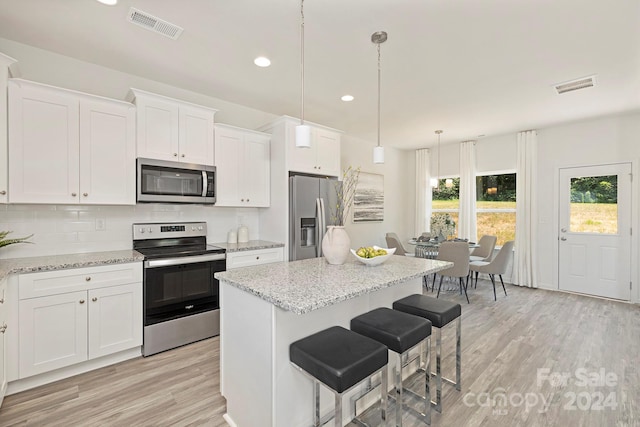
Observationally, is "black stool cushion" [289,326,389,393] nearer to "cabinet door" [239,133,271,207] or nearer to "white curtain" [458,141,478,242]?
"cabinet door" [239,133,271,207]

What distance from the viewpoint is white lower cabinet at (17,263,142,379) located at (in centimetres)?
220

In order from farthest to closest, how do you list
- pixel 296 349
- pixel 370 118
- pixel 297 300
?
pixel 370 118, pixel 296 349, pixel 297 300

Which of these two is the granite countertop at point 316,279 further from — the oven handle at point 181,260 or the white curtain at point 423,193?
the white curtain at point 423,193

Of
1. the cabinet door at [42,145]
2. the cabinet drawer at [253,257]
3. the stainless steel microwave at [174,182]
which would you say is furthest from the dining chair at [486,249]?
the cabinet door at [42,145]

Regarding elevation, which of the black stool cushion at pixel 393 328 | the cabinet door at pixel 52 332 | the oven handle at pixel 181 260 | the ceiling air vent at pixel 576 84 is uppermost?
the ceiling air vent at pixel 576 84

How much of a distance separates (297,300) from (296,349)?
0.35 metres

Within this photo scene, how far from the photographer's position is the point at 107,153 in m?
2.71

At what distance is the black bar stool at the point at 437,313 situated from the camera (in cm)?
200

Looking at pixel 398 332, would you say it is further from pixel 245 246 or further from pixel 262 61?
pixel 262 61

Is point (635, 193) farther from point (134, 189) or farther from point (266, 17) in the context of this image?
point (134, 189)

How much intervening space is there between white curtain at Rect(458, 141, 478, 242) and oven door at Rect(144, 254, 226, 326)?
4.74 meters

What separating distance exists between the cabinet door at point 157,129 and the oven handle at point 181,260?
104cm

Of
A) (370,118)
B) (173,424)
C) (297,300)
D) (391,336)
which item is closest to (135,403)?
(173,424)

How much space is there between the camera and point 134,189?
2.87m
